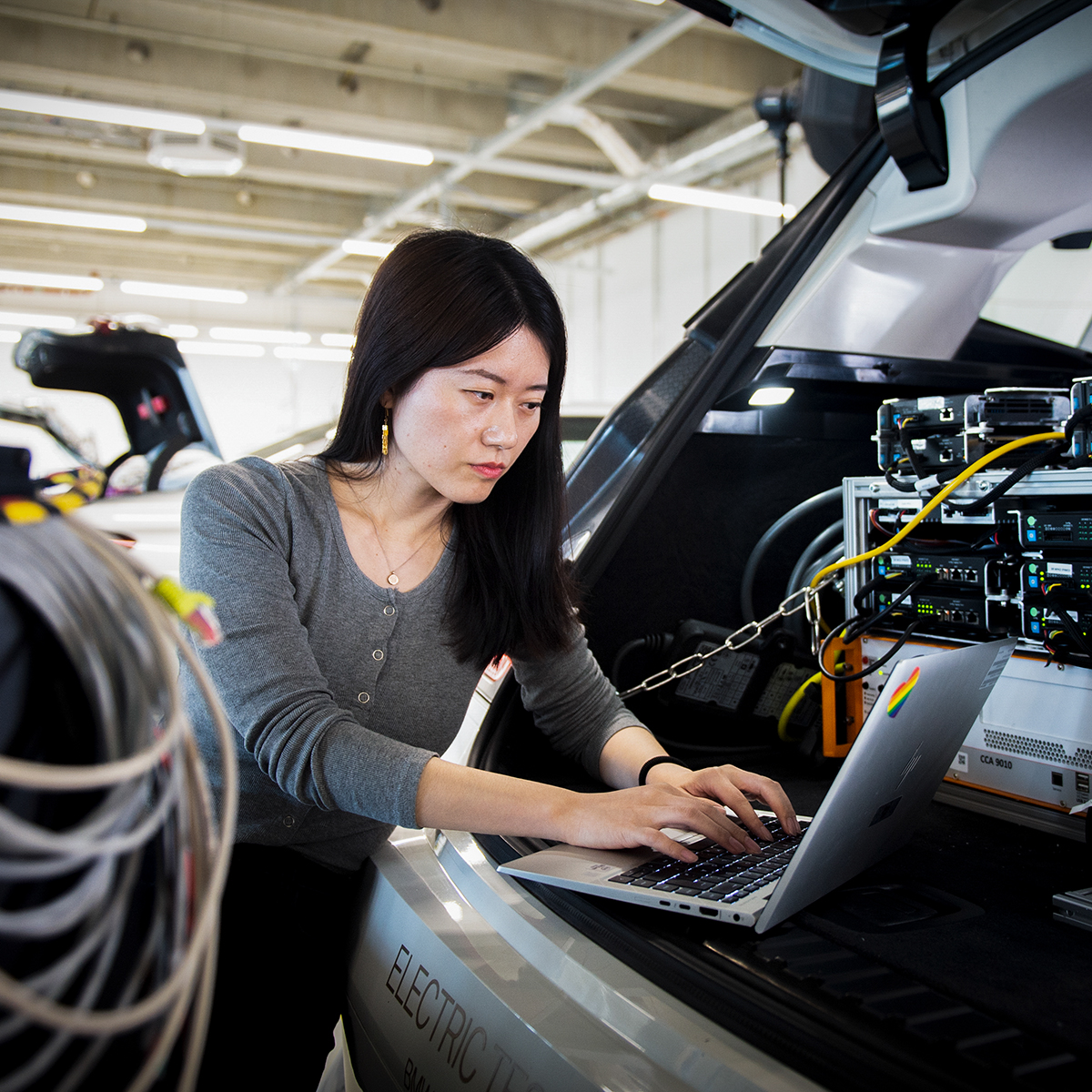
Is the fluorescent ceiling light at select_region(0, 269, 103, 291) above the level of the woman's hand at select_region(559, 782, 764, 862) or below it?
above

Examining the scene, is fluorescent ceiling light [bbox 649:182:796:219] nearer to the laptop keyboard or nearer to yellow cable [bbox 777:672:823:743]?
yellow cable [bbox 777:672:823:743]

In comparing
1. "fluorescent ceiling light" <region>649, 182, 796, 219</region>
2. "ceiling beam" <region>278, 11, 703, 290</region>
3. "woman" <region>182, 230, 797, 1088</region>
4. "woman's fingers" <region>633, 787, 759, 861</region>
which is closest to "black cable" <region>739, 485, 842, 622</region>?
"woman" <region>182, 230, 797, 1088</region>

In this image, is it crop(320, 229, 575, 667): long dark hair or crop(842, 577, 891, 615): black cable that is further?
crop(842, 577, 891, 615): black cable

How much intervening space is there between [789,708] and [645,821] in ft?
2.33

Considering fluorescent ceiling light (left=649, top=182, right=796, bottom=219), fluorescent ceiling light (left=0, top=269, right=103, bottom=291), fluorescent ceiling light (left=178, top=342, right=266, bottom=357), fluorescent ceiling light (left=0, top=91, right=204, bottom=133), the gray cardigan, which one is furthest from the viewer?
fluorescent ceiling light (left=178, top=342, right=266, bottom=357)

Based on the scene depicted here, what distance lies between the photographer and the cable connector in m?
0.50

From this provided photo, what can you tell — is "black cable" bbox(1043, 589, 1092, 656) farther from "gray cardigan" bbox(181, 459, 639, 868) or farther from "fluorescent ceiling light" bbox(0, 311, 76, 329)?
"fluorescent ceiling light" bbox(0, 311, 76, 329)

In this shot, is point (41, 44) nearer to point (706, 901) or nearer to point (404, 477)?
point (404, 477)

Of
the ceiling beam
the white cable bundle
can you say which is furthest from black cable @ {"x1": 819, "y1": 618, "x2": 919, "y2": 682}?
the ceiling beam

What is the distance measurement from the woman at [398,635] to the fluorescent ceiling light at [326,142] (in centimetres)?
571

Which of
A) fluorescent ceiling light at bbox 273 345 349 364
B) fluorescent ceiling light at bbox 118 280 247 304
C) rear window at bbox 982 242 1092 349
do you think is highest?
fluorescent ceiling light at bbox 118 280 247 304

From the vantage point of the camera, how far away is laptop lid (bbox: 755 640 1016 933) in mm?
884

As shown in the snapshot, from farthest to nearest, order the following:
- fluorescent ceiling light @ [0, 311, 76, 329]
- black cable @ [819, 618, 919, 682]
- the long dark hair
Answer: fluorescent ceiling light @ [0, 311, 76, 329] < black cable @ [819, 618, 919, 682] < the long dark hair

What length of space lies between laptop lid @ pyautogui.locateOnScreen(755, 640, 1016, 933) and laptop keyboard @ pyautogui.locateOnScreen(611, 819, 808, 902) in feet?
0.18
